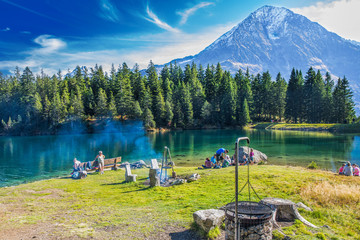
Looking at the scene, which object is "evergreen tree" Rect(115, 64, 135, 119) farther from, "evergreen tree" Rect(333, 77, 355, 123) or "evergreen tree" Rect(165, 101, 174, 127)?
"evergreen tree" Rect(333, 77, 355, 123)

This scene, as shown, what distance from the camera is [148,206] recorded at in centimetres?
1220

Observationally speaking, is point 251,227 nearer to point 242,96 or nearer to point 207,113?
point 207,113

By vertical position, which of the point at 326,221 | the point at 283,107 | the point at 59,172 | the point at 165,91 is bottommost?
the point at 59,172

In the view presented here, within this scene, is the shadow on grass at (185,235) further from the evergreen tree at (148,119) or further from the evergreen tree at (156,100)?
the evergreen tree at (156,100)

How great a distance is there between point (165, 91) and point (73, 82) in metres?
46.4

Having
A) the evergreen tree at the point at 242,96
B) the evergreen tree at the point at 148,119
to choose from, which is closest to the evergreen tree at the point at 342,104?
the evergreen tree at the point at 242,96

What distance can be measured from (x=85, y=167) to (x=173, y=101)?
276 ft

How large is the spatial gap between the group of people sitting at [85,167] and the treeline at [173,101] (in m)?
72.2

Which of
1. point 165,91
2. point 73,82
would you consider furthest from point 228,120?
point 73,82

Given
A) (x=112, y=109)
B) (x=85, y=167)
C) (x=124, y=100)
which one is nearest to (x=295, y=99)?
(x=124, y=100)

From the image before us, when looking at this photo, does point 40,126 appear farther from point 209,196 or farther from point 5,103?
point 209,196

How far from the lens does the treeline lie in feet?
319

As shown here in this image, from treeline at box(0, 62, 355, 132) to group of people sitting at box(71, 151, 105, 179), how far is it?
7224cm

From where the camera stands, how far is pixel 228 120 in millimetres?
104562
